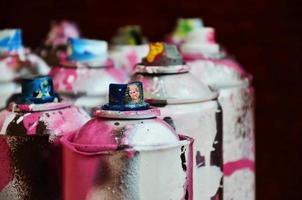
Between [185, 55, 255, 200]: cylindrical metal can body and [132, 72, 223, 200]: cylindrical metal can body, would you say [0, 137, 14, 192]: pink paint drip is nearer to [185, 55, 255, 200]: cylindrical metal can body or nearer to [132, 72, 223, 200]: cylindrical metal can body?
[132, 72, 223, 200]: cylindrical metal can body

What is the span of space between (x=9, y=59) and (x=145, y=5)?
2.12ft

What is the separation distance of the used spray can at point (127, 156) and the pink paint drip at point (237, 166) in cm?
30

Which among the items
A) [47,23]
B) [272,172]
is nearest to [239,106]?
[272,172]

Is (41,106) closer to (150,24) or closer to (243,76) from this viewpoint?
(243,76)

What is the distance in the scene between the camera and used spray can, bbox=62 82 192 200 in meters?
0.72

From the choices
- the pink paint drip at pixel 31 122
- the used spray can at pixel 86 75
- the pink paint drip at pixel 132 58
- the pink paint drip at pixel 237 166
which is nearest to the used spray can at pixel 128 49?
the pink paint drip at pixel 132 58

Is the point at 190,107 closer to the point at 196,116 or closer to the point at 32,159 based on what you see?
the point at 196,116

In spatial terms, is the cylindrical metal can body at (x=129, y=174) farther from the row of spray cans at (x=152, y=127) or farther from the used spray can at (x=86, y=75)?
the used spray can at (x=86, y=75)

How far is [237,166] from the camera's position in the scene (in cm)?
107

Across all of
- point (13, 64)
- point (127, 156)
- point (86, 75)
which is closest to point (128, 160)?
point (127, 156)

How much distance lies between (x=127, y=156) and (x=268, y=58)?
96 centimetres

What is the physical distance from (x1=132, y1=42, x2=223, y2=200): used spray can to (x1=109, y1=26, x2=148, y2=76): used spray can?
0.26 metres

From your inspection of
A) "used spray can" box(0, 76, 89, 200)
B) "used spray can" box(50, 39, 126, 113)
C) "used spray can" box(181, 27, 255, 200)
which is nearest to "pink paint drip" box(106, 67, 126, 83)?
"used spray can" box(50, 39, 126, 113)

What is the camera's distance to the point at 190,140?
2.52 feet
